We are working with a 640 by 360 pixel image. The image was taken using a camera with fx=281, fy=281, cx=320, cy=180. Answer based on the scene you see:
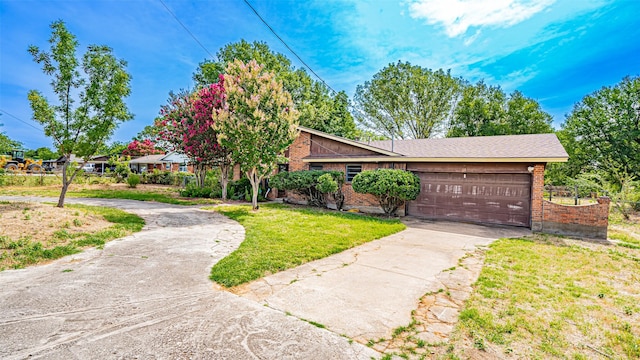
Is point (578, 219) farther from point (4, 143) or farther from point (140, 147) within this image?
point (140, 147)

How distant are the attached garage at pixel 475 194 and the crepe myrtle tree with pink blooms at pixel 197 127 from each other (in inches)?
389

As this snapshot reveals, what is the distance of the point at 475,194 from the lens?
10.5m

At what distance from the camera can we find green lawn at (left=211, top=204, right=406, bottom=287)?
15.5 feet

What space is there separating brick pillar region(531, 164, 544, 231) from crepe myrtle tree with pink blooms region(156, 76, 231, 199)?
13130 mm

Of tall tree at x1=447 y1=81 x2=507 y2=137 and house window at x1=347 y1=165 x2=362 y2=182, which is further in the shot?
tall tree at x1=447 y1=81 x2=507 y2=137

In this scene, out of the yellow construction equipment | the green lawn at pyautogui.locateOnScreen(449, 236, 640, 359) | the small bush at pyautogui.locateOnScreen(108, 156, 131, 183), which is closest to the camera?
the green lawn at pyautogui.locateOnScreen(449, 236, 640, 359)

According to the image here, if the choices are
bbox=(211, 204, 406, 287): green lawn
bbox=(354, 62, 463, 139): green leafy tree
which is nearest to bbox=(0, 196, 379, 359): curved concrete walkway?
bbox=(211, 204, 406, 287): green lawn

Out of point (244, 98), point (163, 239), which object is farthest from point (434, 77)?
point (163, 239)

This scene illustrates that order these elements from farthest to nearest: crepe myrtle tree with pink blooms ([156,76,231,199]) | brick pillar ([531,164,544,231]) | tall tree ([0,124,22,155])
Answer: crepe myrtle tree with pink blooms ([156,76,231,199]), tall tree ([0,124,22,155]), brick pillar ([531,164,544,231])

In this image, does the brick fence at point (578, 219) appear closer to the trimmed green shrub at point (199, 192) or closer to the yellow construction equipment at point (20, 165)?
the trimmed green shrub at point (199, 192)

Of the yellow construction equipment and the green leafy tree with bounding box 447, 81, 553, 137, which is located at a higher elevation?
the green leafy tree with bounding box 447, 81, 553, 137

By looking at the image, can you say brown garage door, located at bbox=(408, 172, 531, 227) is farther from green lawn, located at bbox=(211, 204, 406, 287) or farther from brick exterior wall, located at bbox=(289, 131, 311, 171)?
brick exterior wall, located at bbox=(289, 131, 311, 171)

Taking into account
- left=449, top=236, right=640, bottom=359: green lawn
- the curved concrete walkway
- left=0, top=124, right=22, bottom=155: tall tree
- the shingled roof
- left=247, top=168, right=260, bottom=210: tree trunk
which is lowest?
the curved concrete walkway

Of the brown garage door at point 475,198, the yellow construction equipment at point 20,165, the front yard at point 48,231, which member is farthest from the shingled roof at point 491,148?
the yellow construction equipment at point 20,165
